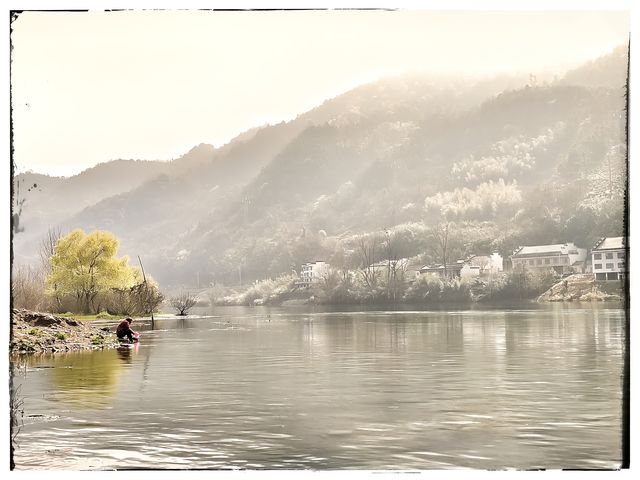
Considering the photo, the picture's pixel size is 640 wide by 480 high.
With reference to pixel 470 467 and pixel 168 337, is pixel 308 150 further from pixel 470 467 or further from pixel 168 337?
pixel 470 467

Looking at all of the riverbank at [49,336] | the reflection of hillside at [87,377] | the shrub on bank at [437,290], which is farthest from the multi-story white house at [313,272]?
the reflection of hillside at [87,377]

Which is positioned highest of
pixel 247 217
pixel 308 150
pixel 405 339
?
pixel 308 150

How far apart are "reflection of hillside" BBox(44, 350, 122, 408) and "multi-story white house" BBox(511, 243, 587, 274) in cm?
5137

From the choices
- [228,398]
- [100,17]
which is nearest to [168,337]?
[100,17]

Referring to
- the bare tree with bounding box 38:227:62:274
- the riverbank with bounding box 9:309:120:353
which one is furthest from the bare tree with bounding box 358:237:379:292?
the riverbank with bounding box 9:309:120:353

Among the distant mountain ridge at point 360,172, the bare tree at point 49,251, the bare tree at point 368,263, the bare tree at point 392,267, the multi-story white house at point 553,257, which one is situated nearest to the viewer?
the bare tree at point 49,251

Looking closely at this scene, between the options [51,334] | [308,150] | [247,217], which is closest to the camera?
[51,334]

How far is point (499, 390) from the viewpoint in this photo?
1439cm

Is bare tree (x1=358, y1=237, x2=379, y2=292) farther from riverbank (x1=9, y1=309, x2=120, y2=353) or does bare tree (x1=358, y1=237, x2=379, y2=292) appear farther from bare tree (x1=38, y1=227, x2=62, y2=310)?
riverbank (x1=9, y1=309, x2=120, y2=353)

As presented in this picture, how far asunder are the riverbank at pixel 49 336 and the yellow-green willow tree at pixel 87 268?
1262cm

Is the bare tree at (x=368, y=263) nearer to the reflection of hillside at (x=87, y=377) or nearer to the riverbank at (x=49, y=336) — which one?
the riverbank at (x=49, y=336)

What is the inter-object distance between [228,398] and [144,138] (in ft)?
175

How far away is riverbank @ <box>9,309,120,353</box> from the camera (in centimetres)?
2055

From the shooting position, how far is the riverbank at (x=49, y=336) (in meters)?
20.5
